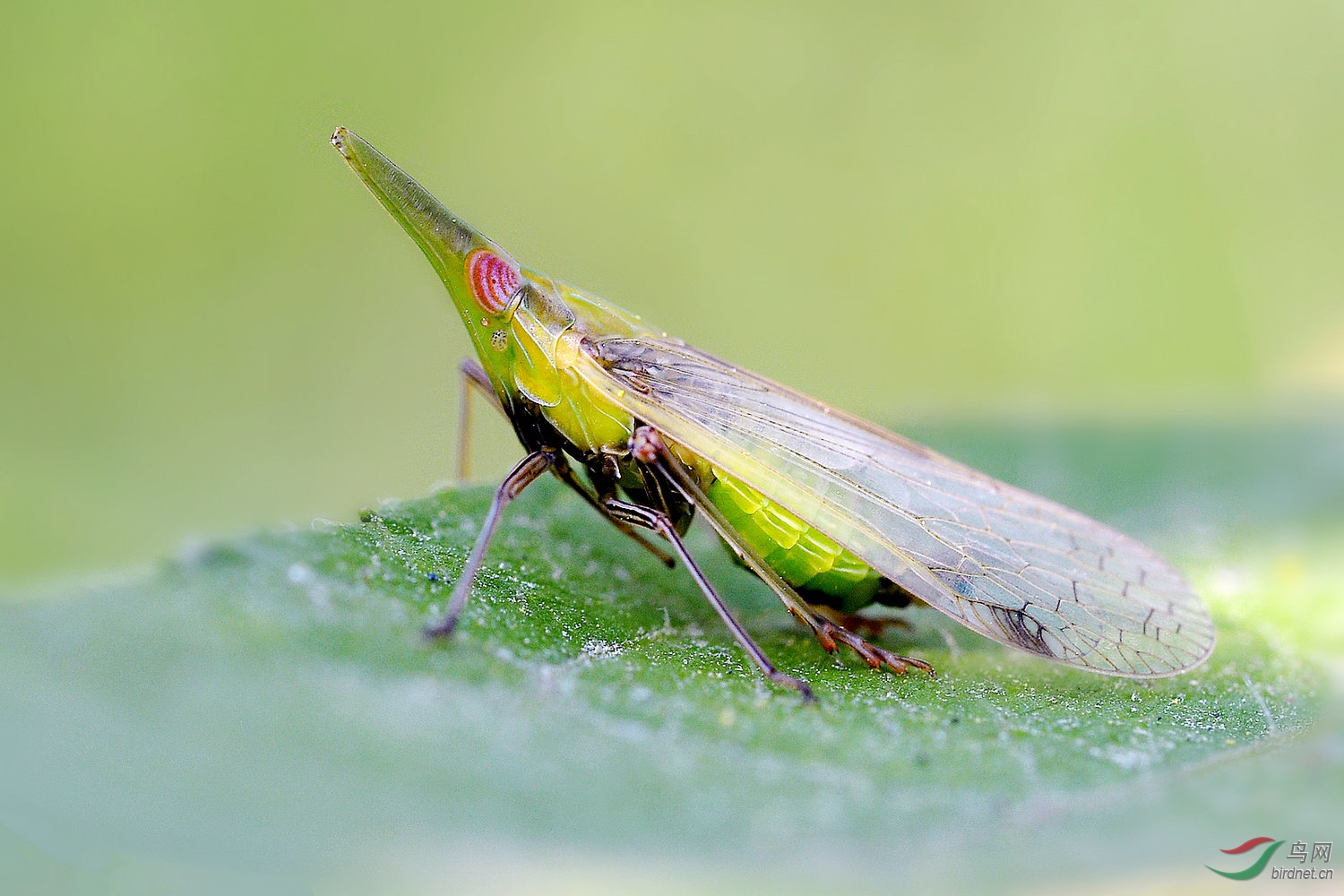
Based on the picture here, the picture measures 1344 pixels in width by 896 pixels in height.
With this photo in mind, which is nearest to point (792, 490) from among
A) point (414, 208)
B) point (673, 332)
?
point (414, 208)

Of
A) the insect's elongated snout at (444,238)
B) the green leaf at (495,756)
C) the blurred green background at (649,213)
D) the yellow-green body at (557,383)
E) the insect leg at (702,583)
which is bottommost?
the green leaf at (495,756)

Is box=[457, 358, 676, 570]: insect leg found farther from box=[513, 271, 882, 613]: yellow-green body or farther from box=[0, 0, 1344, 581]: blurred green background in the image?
box=[0, 0, 1344, 581]: blurred green background

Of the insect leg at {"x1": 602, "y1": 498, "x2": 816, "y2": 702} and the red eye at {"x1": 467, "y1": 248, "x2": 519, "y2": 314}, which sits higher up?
the red eye at {"x1": 467, "y1": 248, "x2": 519, "y2": 314}

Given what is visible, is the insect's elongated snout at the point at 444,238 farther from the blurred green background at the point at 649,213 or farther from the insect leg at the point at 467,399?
the blurred green background at the point at 649,213

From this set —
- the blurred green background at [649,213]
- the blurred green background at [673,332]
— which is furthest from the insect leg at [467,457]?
the blurred green background at [649,213]

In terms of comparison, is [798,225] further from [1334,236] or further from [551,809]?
[551,809]

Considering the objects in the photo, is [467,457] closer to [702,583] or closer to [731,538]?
[731,538]

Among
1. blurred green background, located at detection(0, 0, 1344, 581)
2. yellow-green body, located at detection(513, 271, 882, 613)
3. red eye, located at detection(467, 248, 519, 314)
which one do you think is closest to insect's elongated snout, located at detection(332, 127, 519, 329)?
red eye, located at detection(467, 248, 519, 314)
